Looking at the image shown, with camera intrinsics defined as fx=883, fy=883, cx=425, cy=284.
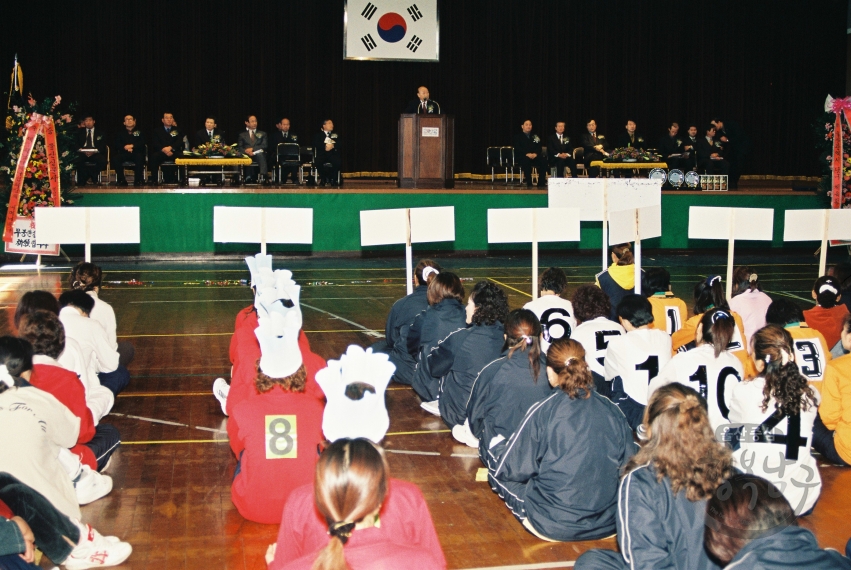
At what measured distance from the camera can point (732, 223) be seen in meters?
8.81

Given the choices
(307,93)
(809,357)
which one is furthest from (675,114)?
(809,357)

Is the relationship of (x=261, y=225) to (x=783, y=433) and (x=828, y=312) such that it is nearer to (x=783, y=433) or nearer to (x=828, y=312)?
(x=828, y=312)

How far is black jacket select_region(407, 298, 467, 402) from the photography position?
614cm

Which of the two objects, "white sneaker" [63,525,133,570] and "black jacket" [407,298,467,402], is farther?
"black jacket" [407,298,467,402]

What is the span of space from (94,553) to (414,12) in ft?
58.0

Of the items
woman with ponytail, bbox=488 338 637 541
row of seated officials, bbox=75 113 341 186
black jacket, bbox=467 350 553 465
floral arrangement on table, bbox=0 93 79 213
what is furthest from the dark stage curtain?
woman with ponytail, bbox=488 338 637 541

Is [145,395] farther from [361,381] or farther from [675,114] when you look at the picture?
[675,114]

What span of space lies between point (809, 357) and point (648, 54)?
18.5 metres

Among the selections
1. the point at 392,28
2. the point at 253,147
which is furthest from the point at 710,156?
the point at 253,147

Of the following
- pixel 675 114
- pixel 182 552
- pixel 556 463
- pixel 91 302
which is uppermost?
pixel 675 114

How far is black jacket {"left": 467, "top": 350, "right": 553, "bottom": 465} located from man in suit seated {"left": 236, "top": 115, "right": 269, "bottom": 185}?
40.7ft

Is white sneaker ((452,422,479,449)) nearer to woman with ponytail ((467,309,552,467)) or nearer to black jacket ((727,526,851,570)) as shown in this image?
woman with ponytail ((467,309,552,467))

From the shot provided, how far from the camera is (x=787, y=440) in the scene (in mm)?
4180

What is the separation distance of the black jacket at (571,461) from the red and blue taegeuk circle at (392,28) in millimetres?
17184
